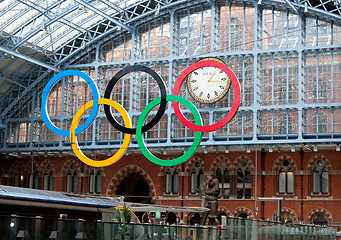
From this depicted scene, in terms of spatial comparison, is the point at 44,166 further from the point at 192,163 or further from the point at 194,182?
the point at 194,182

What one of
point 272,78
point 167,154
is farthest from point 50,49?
point 272,78

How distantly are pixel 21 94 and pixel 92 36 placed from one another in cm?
663

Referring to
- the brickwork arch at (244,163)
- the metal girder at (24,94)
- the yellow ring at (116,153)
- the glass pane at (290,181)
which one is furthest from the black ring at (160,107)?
the glass pane at (290,181)

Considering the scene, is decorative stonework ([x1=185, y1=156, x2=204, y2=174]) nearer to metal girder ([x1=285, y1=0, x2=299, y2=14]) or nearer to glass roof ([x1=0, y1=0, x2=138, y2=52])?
glass roof ([x1=0, y1=0, x2=138, y2=52])

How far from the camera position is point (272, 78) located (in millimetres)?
38781

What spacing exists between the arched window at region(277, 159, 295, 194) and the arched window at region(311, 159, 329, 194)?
1377mm

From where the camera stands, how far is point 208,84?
38.9m

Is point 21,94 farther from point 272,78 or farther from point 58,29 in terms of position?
point 272,78

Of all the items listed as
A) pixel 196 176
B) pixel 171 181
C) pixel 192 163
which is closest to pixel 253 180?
pixel 196 176

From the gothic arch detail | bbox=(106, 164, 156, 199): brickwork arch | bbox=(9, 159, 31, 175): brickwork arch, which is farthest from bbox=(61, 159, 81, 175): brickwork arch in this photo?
the gothic arch detail

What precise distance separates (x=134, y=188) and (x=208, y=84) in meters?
12.6

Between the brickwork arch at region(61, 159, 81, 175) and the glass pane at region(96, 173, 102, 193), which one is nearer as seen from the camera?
the glass pane at region(96, 173, 102, 193)

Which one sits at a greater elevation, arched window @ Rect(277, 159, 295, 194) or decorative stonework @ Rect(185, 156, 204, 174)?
decorative stonework @ Rect(185, 156, 204, 174)

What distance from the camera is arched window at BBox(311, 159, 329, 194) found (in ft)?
129
